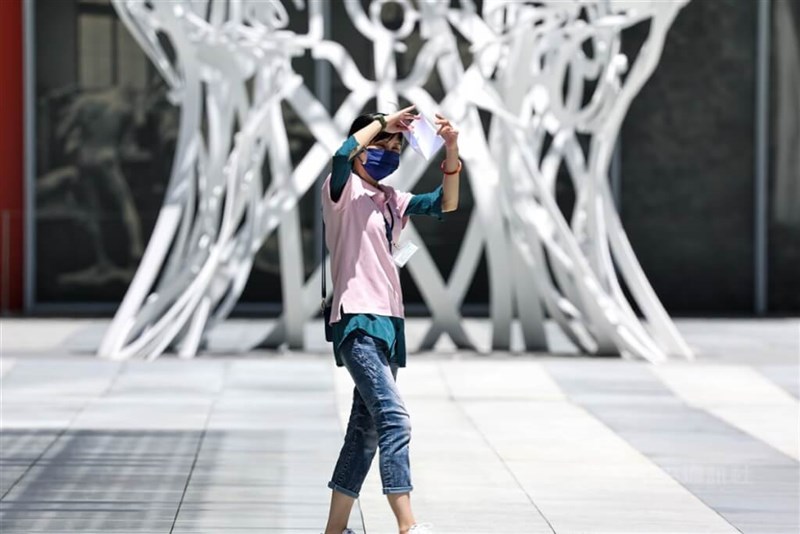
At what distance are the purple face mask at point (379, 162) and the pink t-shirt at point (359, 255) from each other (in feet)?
Answer: 0.27

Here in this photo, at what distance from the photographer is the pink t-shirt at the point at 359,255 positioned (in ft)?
20.8

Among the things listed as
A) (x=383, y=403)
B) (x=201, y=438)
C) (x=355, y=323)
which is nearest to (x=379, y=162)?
(x=355, y=323)

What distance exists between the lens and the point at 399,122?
634 centimetres

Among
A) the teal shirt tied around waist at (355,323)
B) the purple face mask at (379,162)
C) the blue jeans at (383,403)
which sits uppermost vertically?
the purple face mask at (379,162)

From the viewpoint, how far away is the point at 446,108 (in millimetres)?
13422

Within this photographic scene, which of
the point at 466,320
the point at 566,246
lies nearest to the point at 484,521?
the point at 566,246

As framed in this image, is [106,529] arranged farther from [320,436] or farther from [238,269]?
[238,269]

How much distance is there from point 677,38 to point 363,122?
512 inches

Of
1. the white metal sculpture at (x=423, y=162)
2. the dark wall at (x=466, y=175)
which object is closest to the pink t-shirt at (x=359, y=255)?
the white metal sculpture at (x=423, y=162)

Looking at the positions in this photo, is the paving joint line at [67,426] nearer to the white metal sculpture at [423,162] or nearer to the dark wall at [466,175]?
the white metal sculpture at [423,162]

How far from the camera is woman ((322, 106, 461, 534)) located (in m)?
6.23

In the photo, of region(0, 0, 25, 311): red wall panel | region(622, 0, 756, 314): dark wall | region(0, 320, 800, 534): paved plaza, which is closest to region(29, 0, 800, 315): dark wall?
region(622, 0, 756, 314): dark wall

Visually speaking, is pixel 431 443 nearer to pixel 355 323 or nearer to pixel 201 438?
pixel 201 438

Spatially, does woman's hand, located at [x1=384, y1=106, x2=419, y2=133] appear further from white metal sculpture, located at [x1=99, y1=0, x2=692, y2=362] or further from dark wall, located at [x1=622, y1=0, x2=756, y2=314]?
dark wall, located at [x1=622, y1=0, x2=756, y2=314]
